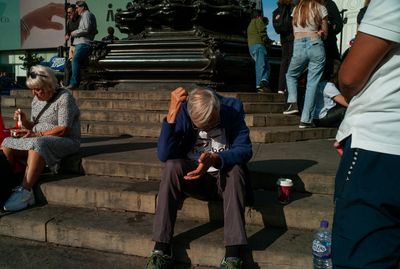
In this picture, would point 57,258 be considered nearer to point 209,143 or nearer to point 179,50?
point 209,143

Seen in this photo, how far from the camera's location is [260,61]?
7.03 metres

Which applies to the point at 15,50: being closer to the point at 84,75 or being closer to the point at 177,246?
the point at 84,75

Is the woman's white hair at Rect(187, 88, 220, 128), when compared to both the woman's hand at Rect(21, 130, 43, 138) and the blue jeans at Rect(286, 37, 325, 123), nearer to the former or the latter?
the woman's hand at Rect(21, 130, 43, 138)

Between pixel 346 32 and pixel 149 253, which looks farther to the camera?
pixel 346 32

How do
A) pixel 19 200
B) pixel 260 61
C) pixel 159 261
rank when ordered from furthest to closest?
pixel 260 61 → pixel 19 200 → pixel 159 261

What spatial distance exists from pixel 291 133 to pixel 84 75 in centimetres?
454

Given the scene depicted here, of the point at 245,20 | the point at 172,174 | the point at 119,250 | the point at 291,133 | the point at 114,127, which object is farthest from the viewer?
the point at 245,20

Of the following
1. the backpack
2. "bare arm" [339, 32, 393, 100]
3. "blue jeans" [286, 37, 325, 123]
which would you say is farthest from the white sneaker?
the backpack

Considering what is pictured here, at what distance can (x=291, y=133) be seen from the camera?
5441 millimetres

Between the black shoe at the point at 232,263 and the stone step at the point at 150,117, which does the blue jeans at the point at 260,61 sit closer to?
the stone step at the point at 150,117

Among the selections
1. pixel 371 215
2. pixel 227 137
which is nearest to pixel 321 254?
pixel 227 137

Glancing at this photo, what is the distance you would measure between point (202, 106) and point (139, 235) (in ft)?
3.46

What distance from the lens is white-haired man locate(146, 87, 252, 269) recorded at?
283 cm

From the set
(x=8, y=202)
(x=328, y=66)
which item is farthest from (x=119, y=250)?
(x=328, y=66)
